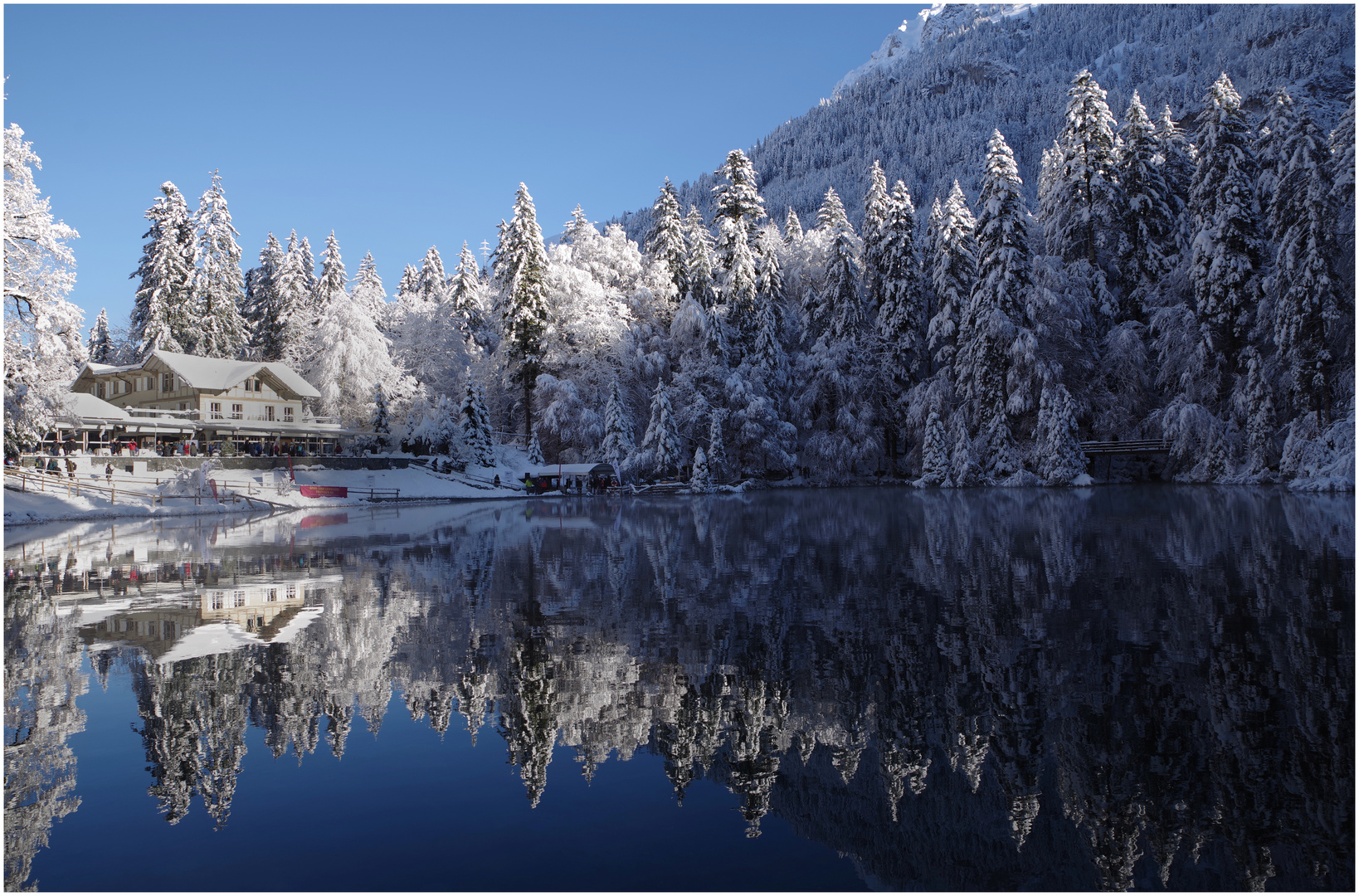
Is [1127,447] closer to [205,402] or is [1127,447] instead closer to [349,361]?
[349,361]

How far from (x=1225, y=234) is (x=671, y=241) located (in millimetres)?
31756

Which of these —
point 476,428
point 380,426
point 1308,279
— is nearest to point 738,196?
point 476,428

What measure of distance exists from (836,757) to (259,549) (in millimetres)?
18582

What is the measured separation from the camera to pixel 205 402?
58.1 metres

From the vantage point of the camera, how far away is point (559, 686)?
26.8 ft

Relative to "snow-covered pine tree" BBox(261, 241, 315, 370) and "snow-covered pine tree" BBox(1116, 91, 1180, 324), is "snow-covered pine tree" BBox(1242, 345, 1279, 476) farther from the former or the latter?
"snow-covered pine tree" BBox(261, 241, 315, 370)

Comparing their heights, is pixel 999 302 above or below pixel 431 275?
below

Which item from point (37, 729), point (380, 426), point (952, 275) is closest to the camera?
point (37, 729)

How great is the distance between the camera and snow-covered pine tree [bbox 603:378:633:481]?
52.5 m

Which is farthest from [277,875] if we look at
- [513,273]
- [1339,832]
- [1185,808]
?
[513,273]

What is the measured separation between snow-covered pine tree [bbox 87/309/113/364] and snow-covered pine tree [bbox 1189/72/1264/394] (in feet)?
265

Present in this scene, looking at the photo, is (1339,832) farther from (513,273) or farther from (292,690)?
(513,273)

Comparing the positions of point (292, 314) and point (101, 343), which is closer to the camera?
point (292, 314)

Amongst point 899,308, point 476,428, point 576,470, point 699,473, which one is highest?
point 899,308
